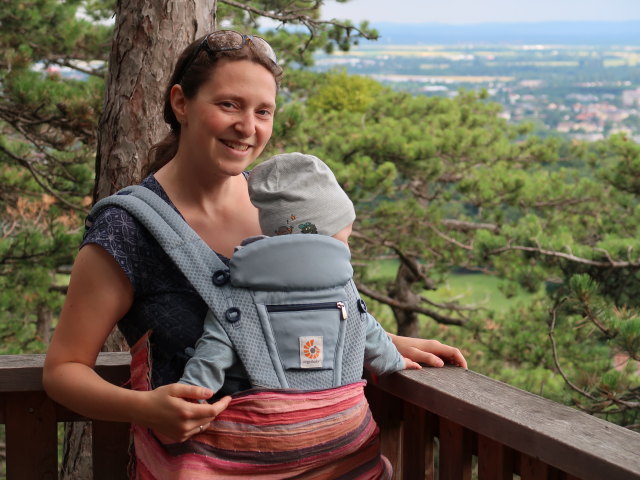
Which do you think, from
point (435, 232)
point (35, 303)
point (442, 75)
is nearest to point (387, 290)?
point (435, 232)

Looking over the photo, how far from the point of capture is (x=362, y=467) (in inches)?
51.7

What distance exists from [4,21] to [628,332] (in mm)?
4208

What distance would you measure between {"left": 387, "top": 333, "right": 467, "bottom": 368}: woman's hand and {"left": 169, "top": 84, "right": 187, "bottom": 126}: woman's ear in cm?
54

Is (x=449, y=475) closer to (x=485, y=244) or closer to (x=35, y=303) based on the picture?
(x=485, y=244)

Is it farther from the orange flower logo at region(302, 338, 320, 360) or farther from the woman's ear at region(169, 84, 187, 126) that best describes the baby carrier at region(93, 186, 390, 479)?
the woman's ear at region(169, 84, 187, 126)

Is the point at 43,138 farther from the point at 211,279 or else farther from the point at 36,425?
the point at 211,279

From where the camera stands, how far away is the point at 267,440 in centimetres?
118

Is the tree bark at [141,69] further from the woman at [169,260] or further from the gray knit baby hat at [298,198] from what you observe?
the gray knit baby hat at [298,198]

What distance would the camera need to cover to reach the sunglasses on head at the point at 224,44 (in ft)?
4.18

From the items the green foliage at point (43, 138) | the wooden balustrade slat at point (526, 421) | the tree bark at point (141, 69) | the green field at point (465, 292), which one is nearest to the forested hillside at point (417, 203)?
the green foliage at point (43, 138)

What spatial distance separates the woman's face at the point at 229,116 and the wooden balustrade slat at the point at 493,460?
599 mm

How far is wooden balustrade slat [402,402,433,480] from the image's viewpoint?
1.50m

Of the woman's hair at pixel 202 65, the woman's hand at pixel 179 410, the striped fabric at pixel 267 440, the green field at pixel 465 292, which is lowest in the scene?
the green field at pixel 465 292

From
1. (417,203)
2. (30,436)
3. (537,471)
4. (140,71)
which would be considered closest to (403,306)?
(417,203)
